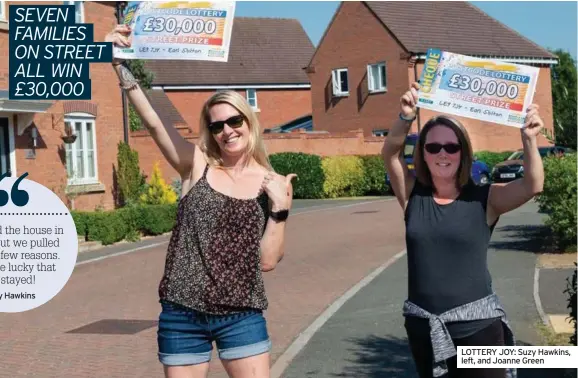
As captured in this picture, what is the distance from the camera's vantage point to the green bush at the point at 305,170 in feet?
109

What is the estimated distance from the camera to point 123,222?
1888 centimetres

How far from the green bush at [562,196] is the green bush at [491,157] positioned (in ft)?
68.3

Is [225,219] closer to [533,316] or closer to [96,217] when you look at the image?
[533,316]

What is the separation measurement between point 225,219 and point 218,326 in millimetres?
442

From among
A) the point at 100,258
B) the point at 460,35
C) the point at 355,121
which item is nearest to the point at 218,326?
the point at 100,258

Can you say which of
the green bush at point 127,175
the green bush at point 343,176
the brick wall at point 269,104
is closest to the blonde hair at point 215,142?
the green bush at point 127,175

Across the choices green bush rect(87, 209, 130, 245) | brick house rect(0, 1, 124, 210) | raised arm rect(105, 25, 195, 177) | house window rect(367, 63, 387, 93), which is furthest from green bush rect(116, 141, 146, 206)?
house window rect(367, 63, 387, 93)

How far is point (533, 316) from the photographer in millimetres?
9453

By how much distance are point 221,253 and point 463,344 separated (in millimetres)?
1140

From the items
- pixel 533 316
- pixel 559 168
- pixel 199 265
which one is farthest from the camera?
pixel 559 168

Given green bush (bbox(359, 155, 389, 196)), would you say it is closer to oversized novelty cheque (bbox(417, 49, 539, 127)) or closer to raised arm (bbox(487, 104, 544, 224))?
oversized novelty cheque (bbox(417, 49, 539, 127))

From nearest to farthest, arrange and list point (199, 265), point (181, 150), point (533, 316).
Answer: point (199, 265) < point (181, 150) < point (533, 316)

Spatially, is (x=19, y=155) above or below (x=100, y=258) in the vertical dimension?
above

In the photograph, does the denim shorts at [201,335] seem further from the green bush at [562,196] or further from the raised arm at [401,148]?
the green bush at [562,196]
